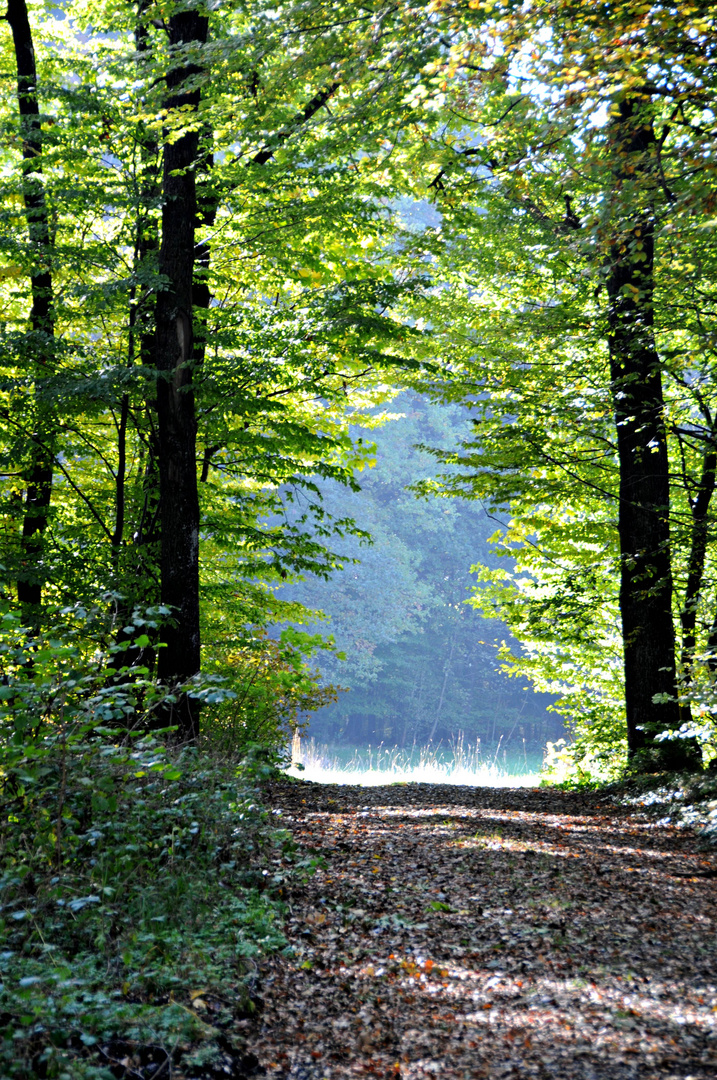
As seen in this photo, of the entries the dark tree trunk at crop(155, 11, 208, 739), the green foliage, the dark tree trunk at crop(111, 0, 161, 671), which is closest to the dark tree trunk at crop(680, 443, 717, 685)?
the green foliage

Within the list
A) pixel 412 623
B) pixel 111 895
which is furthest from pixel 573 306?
pixel 412 623

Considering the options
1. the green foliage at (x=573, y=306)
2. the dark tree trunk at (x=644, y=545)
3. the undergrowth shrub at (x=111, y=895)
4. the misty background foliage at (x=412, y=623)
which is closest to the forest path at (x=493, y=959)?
the undergrowth shrub at (x=111, y=895)

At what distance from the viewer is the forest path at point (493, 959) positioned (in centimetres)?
239

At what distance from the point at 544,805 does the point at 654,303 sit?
164 inches

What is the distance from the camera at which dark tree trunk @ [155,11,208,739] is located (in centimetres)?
603

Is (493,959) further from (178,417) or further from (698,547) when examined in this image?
(698,547)

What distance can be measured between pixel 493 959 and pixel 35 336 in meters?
5.43

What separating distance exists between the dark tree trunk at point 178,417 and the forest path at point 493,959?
168cm

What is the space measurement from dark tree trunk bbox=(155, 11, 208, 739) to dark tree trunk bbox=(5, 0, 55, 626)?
0.95 meters

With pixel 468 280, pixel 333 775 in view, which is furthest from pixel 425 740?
pixel 468 280

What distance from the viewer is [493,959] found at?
10.1ft

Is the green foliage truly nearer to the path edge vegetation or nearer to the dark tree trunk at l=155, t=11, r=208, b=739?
the path edge vegetation

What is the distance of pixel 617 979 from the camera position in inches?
112

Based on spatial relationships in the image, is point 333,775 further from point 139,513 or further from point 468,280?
point 468,280
